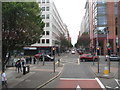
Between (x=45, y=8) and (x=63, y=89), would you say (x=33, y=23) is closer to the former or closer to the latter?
(x=63, y=89)

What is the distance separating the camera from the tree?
11.9 meters

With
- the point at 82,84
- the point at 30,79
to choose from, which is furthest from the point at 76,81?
the point at 30,79

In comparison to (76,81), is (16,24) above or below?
above

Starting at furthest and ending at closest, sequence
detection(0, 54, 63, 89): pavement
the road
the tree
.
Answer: the road
detection(0, 54, 63, 89): pavement
the tree

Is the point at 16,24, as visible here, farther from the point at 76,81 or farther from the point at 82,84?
the point at 76,81

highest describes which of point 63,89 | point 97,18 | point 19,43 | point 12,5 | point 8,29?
point 97,18

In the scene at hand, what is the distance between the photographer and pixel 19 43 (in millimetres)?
13578

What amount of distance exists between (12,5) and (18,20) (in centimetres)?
113

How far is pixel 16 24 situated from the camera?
1251cm

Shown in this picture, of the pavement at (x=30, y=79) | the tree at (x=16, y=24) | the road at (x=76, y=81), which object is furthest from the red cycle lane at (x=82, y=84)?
the tree at (x=16, y=24)

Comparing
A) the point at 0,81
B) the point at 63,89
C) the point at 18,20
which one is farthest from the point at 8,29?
the point at 63,89

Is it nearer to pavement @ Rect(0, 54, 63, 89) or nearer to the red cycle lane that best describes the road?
the red cycle lane

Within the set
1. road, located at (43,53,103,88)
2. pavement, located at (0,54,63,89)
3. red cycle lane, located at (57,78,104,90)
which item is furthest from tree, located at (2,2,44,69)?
red cycle lane, located at (57,78,104,90)

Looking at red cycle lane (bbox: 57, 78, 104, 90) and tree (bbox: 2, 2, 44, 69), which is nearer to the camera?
tree (bbox: 2, 2, 44, 69)
